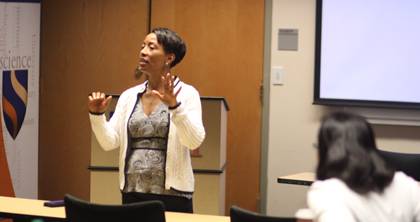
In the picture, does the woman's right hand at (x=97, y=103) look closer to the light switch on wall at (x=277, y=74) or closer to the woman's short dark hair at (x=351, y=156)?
the woman's short dark hair at (x=351, y=156)

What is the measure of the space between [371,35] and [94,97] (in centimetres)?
282

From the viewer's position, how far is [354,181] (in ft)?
7.14

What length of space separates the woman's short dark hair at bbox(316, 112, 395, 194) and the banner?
11.6 feet

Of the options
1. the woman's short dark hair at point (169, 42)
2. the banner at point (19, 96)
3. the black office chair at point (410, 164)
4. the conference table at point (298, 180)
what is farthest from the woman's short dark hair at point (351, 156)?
the banner at point (19, 96)

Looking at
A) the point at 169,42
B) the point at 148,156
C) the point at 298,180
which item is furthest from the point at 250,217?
the point at 298,180

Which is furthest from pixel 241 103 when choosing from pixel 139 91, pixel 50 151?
pixel 139 91

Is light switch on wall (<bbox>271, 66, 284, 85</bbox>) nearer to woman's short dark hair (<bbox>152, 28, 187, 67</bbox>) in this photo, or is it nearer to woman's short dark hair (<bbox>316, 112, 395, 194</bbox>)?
woman's short dark hair (<bbox>152, 28, 187, 67</bbox>)

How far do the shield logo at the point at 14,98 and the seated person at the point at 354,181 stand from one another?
11.7 ft

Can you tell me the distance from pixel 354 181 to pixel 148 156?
149 centimetres

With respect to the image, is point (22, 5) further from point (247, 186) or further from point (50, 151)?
point (247, 186)

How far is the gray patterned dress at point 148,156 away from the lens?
3479 millimetres

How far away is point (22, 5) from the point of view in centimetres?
552

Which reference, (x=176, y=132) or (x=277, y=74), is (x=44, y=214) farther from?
(x=277, y=74)

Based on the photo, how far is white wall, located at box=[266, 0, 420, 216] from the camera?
580cm
